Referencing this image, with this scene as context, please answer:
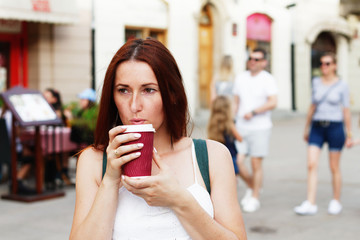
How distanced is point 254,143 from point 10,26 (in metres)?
9.49

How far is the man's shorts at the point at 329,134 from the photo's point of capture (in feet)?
19.0

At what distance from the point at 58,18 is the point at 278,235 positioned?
9.83 m

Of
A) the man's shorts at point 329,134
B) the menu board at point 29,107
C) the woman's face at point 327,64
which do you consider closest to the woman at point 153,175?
the man's shorts at point 329,134

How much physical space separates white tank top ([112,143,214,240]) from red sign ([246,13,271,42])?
747 inches

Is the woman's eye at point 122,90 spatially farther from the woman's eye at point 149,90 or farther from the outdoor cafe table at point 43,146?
the outdoor cafe table at point 43,146

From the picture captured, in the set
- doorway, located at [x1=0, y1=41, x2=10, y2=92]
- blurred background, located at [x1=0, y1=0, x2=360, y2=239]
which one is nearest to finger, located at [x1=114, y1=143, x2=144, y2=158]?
blurred background, located at [x1=0, y1=0, x2=360, y2=239]

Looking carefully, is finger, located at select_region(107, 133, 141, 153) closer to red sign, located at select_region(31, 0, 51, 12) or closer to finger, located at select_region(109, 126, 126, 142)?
finger, located at select_region(109, 126, 126, 142)

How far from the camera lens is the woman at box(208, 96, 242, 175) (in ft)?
20.1

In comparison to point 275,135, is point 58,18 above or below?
above

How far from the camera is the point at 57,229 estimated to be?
5.31 m

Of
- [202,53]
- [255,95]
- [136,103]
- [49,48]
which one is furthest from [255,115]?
[202,53]

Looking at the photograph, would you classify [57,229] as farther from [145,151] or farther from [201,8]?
[201,8]

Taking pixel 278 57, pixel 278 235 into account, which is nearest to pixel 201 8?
pixel 278 57

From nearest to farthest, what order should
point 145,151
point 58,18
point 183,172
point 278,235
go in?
point 145,151 < point 183,172 < point 278,235 < point 58,18
